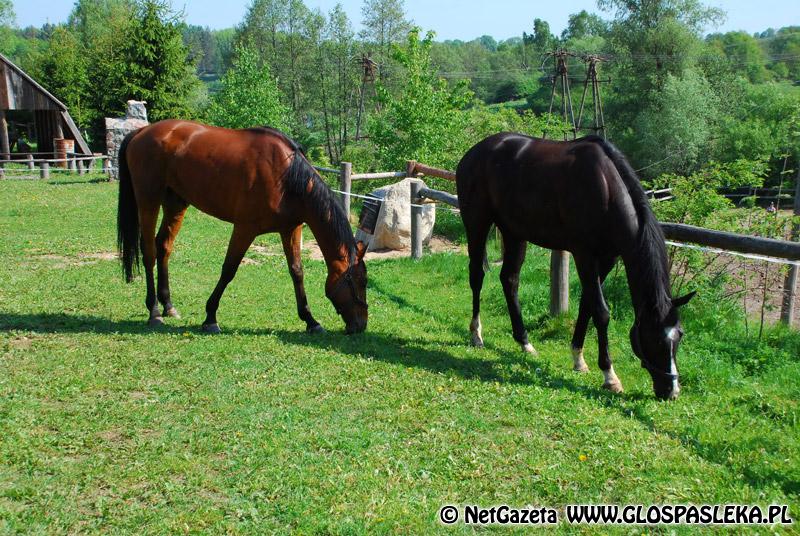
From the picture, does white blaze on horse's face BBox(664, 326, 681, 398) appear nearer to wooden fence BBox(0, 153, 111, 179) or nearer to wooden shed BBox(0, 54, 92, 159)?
wooden fence BBox(0, 153, 111, 179)

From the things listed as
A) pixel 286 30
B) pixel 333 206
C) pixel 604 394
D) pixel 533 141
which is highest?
pixel 286 30

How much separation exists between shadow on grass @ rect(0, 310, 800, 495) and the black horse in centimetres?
31

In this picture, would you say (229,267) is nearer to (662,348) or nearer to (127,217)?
(127,217)

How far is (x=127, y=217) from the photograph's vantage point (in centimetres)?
723

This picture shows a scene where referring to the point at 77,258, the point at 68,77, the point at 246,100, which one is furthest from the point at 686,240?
the point at 68,77

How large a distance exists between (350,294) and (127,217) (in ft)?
9.12

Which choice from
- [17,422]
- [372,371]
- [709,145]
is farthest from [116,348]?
[709,145]

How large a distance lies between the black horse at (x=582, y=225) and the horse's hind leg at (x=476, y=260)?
0.03 feet

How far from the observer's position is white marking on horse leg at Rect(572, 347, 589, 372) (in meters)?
5.50

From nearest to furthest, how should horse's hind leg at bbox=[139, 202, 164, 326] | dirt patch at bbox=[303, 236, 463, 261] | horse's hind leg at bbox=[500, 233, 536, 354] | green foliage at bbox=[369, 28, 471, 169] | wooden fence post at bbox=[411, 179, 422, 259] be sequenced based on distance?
horse's hind leg at bbox=[500, 233, 536, 354], horse's hind leg at bbox=[139, 202, 164, 326], wooden fence post at bbox=[411, 179, 422, 259], dirt patch at bbox=[303, 236, 463, 261], green foliage at bbox=[369, 28, 471, 169]

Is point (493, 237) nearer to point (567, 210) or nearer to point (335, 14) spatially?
point (567, 210)

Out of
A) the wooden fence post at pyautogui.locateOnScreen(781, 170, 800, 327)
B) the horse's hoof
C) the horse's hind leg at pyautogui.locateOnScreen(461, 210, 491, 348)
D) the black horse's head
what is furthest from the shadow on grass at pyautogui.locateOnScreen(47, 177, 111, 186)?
the black horse's head

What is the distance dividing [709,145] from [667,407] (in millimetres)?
35683

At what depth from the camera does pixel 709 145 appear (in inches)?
1415
